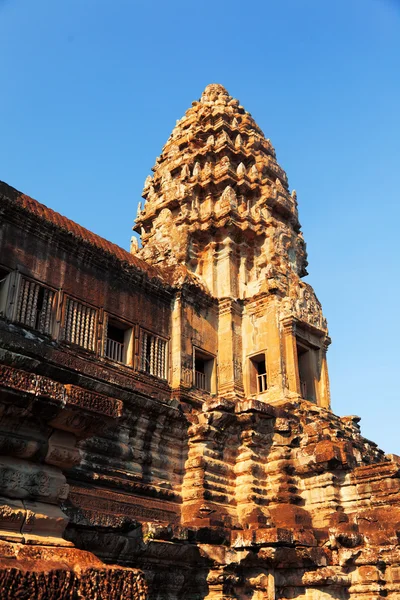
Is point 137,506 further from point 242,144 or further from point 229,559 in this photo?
point 242,144

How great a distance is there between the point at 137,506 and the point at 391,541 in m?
5.28

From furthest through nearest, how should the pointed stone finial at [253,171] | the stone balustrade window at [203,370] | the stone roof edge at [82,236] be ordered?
the pointed stone finial at [253,171] < the stone balustrade window at [203,370] < the stone roof edge at [82,236]

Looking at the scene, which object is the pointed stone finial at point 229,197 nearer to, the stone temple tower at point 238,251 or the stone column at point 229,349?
the stone temple tower at point 238,251

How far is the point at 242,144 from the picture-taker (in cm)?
2267

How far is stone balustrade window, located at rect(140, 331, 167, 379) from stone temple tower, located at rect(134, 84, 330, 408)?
1.06 ft

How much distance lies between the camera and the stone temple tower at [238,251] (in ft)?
58.1

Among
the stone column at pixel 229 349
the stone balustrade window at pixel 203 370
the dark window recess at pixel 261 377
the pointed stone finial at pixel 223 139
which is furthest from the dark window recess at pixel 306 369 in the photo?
the pointed stone finial at pixel 223 139

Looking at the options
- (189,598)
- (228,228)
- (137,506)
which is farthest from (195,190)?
(189,598)

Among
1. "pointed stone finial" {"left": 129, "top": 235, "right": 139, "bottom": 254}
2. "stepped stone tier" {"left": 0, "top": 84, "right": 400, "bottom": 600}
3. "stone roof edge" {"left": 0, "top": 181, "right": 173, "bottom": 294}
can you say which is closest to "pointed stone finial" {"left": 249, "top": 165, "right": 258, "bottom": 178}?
"stepped stone tier" {"left": 0, "top": 84, "right": 400, "bottom": 600}

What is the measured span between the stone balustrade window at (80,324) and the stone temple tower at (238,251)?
2.80 meters

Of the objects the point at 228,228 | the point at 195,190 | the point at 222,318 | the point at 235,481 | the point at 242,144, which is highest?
the point at 242,144

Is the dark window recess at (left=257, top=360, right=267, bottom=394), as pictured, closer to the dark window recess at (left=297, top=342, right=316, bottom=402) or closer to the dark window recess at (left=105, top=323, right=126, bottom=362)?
the dark window recess at (left=297, top=342, right=316, bottom=402)

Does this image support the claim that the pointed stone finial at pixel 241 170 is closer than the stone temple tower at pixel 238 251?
No

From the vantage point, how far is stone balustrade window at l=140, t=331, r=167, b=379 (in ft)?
52.4
